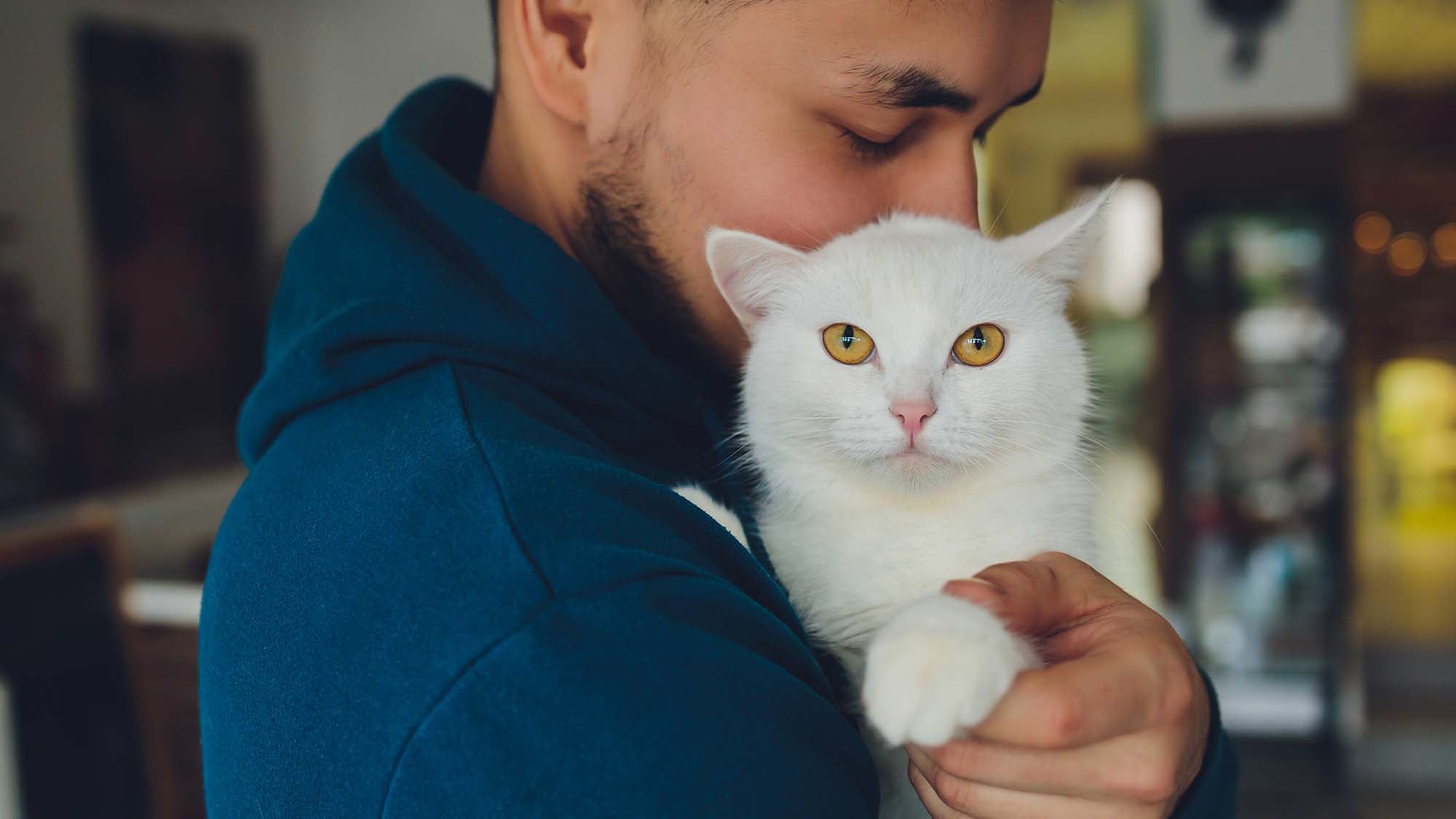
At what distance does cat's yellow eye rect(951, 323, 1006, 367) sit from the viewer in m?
1.00

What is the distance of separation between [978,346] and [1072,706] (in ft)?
1.55

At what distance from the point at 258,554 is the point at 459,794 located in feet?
0.99

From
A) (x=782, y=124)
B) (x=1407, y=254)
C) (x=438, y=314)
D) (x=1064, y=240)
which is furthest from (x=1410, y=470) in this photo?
(x=438, y=314)

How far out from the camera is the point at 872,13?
90 centimetres

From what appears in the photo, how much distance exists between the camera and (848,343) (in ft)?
3.31

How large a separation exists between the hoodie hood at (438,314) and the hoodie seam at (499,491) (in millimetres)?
79

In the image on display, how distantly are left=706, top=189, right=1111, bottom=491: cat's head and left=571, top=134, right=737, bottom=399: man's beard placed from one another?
6 centimetres

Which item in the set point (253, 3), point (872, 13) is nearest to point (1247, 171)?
point (872, 13)

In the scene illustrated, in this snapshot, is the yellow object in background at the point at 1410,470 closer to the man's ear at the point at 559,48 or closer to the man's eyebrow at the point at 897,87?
the man's eyebrow at the point at 897,87

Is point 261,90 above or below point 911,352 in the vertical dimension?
below

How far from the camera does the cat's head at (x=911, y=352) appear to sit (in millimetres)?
945

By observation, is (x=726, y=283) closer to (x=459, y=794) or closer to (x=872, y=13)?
(x=872, y=13)

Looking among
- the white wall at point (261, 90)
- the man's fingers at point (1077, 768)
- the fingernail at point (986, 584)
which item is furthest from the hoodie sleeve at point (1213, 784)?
the white wall at point (261, 90)

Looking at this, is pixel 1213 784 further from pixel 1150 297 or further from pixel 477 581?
pixel 1150 297
